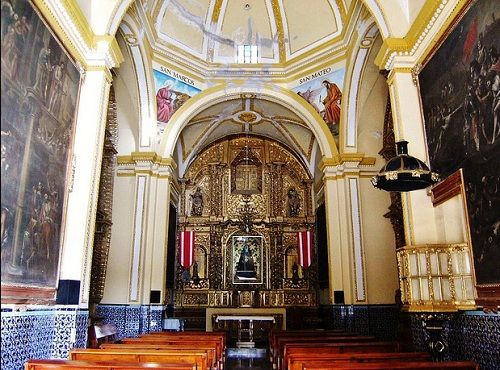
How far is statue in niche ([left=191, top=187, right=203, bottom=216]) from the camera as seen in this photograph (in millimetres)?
16953

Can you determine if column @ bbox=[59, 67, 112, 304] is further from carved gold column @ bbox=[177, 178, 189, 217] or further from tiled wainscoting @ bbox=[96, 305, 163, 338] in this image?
carved gold column @ bbox=[177, 178, 189, 217]

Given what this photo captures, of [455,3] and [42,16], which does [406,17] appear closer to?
[455,3]

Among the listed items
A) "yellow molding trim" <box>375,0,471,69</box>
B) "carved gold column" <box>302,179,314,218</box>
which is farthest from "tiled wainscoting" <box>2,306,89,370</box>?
"carved gold column" <box>302,179,314,218</box>

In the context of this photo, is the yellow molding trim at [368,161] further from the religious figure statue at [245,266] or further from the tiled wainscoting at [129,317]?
the tiled wainscoting at [129,317]

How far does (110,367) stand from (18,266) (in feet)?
5.54

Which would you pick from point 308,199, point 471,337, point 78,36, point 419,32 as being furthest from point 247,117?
point 471,337

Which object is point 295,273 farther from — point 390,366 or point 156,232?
point 390,366

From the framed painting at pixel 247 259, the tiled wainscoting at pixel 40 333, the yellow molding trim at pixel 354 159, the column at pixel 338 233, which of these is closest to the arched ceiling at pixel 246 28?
the yellow molding trim at pixel 354 159

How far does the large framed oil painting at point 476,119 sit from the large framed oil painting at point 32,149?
5200 mm

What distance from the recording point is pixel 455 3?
6078 millimetres

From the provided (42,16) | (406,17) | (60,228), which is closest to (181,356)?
(60,228)

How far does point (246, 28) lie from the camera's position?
12625 mm

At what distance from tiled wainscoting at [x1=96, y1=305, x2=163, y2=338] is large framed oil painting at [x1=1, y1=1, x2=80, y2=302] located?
563cm

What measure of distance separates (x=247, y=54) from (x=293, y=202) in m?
6.29
